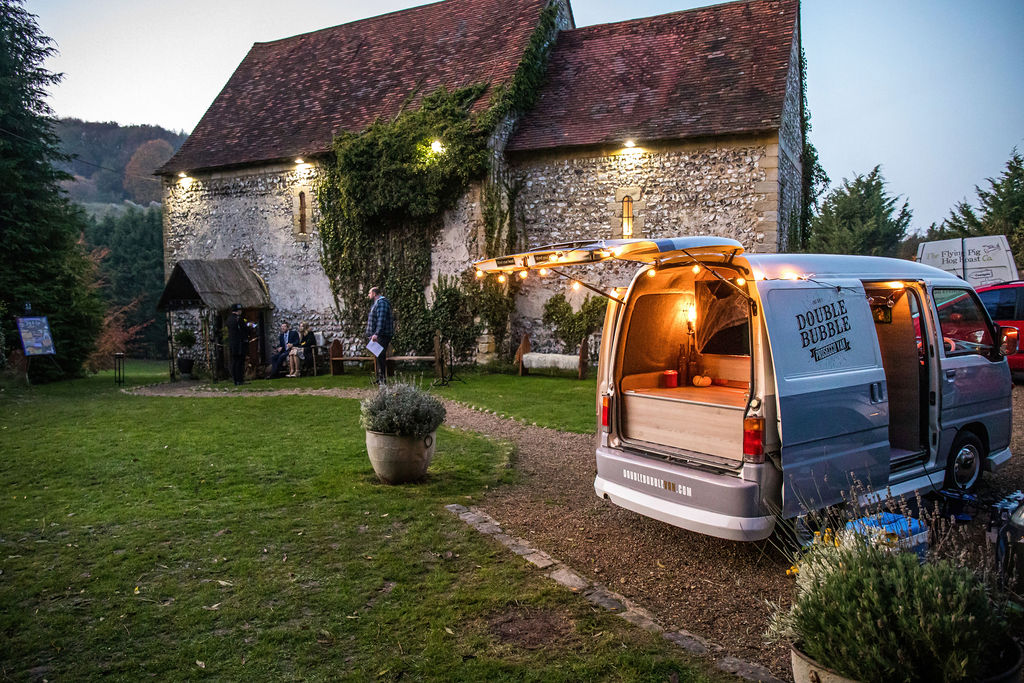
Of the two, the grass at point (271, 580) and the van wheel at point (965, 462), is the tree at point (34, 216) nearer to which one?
the grass at point (271, 580)

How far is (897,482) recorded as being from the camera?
5.15 meters

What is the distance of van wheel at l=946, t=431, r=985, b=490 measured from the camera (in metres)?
5.75

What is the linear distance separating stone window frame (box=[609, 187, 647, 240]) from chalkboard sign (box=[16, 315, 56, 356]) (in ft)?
49.1

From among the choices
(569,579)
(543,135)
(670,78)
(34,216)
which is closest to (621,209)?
(543,135)

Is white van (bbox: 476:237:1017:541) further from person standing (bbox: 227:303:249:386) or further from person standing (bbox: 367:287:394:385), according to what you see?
person standing (bbox: 227:303:249:386)

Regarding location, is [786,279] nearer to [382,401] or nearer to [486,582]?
[486,582]

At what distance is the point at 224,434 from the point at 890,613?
8947mm

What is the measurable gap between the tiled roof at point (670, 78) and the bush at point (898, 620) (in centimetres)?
1448

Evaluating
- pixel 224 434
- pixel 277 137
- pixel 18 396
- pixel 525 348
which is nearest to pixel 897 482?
pixel 224 434

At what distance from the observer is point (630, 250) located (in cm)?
464

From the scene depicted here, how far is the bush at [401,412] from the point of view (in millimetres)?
6434

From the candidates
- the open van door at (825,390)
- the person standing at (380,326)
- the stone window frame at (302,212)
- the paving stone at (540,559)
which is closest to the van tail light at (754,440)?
the open van door at (825,390)

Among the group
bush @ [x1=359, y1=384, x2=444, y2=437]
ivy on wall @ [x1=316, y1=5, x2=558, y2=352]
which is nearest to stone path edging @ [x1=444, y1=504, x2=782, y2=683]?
bush @ [x1=359, y1=384, x2=444, y2=437]

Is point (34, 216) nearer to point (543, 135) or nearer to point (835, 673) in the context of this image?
point (543, 135)
